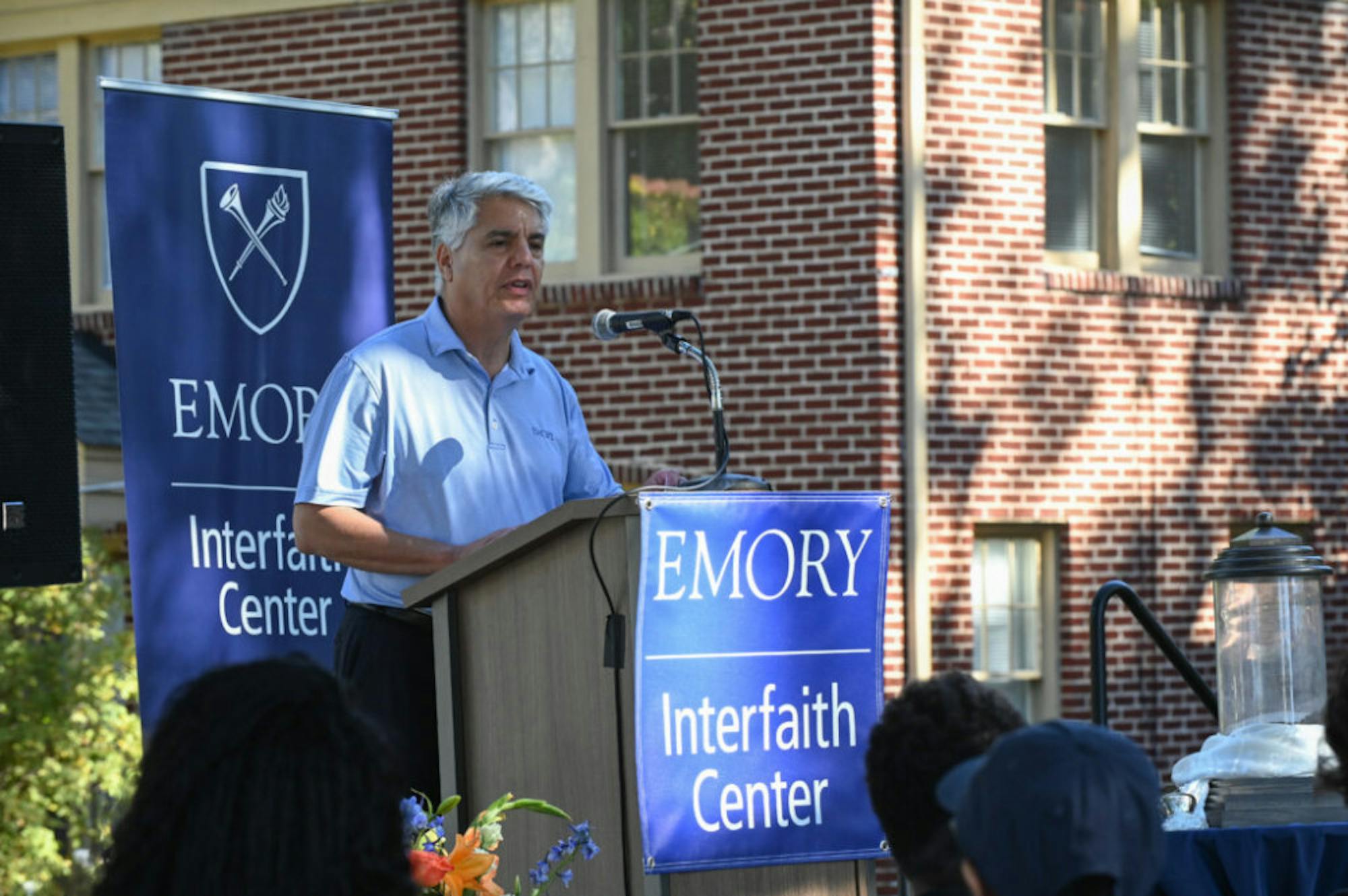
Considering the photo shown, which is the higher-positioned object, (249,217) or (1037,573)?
(249,217)

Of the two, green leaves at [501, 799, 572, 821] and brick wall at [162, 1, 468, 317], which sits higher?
brick wall at [162, 1, 468, 317]

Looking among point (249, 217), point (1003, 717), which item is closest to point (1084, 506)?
point (249, 217)

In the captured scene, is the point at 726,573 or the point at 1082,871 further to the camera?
the point at 726,573

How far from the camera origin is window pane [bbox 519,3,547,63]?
46.8 feet

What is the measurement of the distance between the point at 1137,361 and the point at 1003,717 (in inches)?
435

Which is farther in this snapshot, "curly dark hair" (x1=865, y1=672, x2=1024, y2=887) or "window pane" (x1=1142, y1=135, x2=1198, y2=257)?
"window pane" (x1=1142, y1=135, x2=1198, y2=257)

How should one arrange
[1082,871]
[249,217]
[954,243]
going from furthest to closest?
1. [954,243]
2. [249,217]
3. [1082,871]

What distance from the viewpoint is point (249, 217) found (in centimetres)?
676

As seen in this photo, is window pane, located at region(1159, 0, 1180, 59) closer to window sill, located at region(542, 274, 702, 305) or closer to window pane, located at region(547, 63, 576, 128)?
window sill, located at region(542, 274, 702, 305)

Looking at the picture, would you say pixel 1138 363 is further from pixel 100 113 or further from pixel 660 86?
pixel 100 113

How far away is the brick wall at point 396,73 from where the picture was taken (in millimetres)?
14352

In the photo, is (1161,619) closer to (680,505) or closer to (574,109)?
(574,109)

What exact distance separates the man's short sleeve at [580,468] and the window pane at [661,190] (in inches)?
322

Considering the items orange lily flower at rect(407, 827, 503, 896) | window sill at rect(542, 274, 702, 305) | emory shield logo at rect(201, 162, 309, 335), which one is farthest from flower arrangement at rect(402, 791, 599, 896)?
window sill at rect(542, 274, 702, 305)
